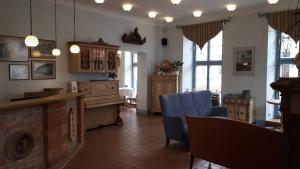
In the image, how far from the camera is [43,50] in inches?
221

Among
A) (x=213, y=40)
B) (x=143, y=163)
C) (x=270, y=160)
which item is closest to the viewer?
(x=270, y=160)

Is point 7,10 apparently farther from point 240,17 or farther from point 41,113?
point 240,17

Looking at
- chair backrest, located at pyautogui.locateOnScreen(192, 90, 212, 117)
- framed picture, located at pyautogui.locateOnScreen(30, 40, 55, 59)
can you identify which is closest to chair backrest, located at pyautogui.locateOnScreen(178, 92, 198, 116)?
chair backrest, located at pyautogui.locateOnScreen(192, 90, 212, 117)

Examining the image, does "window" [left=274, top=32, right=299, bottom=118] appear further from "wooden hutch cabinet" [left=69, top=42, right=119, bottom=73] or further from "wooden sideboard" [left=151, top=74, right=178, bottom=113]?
"wooden hutch cabinet" [left=69, top=42, right=119, bottom=73]

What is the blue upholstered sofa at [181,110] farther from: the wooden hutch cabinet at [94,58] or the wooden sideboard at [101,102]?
the wooden hutch cabinet at [94,58]

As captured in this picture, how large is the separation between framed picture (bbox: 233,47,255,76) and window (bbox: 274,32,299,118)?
65cm

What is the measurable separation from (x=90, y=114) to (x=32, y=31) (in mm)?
2386

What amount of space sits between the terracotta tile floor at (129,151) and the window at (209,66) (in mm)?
2575

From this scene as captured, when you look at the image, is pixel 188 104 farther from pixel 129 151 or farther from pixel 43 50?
pixel 43 50

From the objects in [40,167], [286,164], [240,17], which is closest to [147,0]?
[240,17]

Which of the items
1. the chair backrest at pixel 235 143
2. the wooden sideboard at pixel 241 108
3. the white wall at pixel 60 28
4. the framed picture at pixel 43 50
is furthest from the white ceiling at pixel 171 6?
the chair backrest at pixel 235 143

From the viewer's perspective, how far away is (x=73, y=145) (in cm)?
462

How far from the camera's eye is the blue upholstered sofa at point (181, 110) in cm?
471

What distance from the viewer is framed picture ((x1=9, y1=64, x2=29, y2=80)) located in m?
5.11
